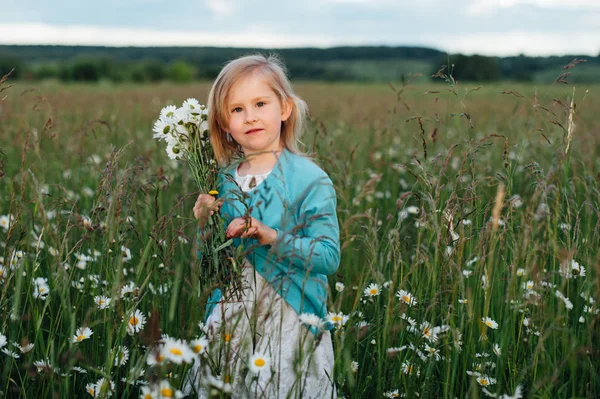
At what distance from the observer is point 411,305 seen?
2.02 meters

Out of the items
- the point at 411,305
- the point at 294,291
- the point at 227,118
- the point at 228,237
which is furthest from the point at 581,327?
the point at 227,118

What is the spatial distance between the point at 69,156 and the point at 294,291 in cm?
281

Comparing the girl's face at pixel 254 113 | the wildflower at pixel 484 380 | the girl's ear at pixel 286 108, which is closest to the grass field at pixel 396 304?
the wildflower at pixel 484 380

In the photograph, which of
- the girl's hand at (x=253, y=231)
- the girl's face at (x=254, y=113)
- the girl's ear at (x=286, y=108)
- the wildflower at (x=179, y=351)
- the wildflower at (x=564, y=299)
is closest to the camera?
the wildflower at (x=179, y=351)

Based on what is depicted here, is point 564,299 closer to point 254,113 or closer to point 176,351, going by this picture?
point 176,351

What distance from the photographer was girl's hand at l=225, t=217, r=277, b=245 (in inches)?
71.8

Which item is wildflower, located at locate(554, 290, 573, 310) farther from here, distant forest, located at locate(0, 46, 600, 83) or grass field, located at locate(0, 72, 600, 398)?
distant forest, located at locate(0, 46, 600, 83)

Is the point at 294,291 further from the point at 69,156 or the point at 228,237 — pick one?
the point at 69,156

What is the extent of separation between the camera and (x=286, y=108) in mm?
2402

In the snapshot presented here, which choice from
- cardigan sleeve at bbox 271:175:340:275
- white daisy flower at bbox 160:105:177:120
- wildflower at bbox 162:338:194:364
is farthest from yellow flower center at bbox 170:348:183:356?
white daisy flower at bbox 160:105:177:120

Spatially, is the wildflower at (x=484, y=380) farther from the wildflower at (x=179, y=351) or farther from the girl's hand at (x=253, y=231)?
the wildflower at (x=179, y=351)

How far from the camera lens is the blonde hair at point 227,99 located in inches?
89.7

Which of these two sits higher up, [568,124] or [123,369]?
[568,124]

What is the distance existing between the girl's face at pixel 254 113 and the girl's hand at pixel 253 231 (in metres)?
0.45
